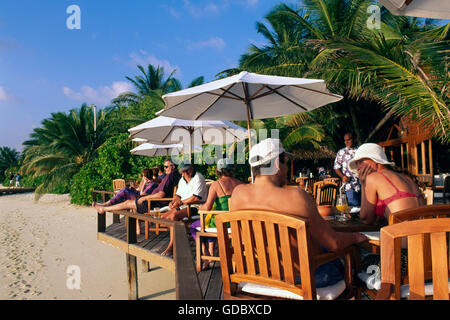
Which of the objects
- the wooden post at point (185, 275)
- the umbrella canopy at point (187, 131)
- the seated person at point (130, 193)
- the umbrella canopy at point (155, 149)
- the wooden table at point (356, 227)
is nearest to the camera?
the wooden post at point (185, 275)

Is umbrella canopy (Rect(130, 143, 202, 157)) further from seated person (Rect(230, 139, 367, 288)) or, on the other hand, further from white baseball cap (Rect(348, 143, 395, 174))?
seated person (Rect(230, 139, 367, 288))

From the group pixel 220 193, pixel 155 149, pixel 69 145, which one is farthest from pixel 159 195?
pixel 69 145

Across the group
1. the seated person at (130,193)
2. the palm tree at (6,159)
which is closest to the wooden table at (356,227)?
the seated person at (130,193)

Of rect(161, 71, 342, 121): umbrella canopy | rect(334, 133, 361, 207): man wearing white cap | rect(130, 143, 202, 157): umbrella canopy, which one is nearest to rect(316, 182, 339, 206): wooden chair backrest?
rect(334, 133, 361, 207): man wearing white cap

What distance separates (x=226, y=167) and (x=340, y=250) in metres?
2.17

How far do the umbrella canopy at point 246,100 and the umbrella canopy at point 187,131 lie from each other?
144 cm

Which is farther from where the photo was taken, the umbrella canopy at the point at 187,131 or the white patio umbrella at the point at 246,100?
the umbrella canopy at the point at 187,131

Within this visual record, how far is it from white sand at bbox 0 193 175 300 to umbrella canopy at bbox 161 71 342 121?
10.2ft

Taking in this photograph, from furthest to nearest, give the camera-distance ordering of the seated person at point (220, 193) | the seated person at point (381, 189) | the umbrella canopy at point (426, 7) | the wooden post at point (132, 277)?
the wooden post at point (132, 277), the seated person at point (220, 193), the umbrella canopy at point (426, 7), the seated person at point (381, 189)

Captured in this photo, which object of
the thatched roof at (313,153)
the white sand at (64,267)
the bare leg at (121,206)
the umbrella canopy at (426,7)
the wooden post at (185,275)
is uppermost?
the umbrella canopy at (426,7)

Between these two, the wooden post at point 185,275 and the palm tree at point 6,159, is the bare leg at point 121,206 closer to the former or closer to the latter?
the wooden post at point 185,275

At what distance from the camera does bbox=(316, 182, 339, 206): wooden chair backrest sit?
4.59 metres

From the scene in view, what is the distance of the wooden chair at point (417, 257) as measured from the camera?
47.9 inches

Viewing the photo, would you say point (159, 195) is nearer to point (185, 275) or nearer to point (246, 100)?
point (246, 100)
